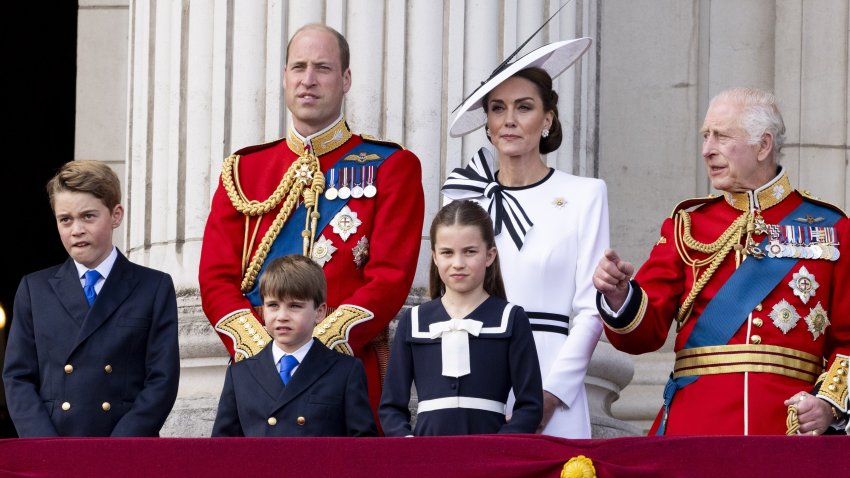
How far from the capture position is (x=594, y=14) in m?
8.04

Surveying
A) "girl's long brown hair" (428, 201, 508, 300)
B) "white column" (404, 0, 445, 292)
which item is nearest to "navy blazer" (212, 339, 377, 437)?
"girl's long brown hair" (428, 201, 508, 300)

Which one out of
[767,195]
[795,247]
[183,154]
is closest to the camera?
[795,247]

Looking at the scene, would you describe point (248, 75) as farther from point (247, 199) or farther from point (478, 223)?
point (478, 223)

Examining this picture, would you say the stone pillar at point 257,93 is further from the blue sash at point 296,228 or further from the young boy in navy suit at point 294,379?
the young boy in navy suit at point 294,379

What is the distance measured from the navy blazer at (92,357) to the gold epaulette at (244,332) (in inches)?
7.0

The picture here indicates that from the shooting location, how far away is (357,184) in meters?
6.12

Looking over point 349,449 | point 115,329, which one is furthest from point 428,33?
point 349,449

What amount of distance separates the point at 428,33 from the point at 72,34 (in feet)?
13.8

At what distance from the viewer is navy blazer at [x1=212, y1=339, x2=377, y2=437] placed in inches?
213

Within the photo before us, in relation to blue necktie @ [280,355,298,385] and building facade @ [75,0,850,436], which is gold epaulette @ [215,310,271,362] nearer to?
blue necktie @ [280,355,298,385]

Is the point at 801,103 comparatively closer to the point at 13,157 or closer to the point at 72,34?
the point at 72,34

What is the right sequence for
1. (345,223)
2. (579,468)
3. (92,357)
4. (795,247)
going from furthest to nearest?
(345,223) < (795,247) < (92,357) < (579,468)

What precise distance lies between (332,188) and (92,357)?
100 cm

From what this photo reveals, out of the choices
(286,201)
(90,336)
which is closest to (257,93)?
(286,201)
